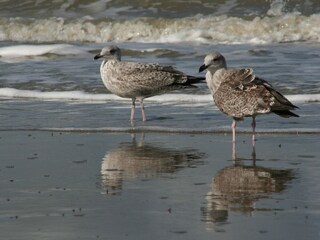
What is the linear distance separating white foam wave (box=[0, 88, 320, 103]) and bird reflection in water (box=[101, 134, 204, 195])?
11.2 ft

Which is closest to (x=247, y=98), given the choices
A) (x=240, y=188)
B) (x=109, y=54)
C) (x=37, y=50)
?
(x=240, y=188)

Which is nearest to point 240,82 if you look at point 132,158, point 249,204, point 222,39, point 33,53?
point 132,158

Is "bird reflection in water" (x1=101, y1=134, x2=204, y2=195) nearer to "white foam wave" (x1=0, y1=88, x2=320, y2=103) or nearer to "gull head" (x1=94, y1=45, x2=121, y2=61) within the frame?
"gull head" (x1=94, y1=45, x2=121, y2=61)

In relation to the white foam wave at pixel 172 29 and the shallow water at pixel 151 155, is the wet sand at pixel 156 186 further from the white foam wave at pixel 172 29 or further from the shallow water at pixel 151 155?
the white foam wave at pixel 172 29

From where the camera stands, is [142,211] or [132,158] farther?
[132,158]

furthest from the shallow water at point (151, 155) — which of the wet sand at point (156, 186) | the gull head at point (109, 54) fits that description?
the gull head at point (109, 54)

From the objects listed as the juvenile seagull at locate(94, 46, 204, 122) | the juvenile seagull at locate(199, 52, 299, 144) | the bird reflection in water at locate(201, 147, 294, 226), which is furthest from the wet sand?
the juvenile seagull at locate(94, 46, 204, 122)

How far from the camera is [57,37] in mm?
24203

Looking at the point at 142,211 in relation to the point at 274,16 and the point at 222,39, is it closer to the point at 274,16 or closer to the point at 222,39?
the point at 222,39

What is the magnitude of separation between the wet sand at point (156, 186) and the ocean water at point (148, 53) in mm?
983

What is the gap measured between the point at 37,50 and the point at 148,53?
2.14 metres

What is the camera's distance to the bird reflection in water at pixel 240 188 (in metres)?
7.26

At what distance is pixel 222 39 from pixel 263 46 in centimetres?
204

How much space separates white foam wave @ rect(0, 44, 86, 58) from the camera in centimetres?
1978
